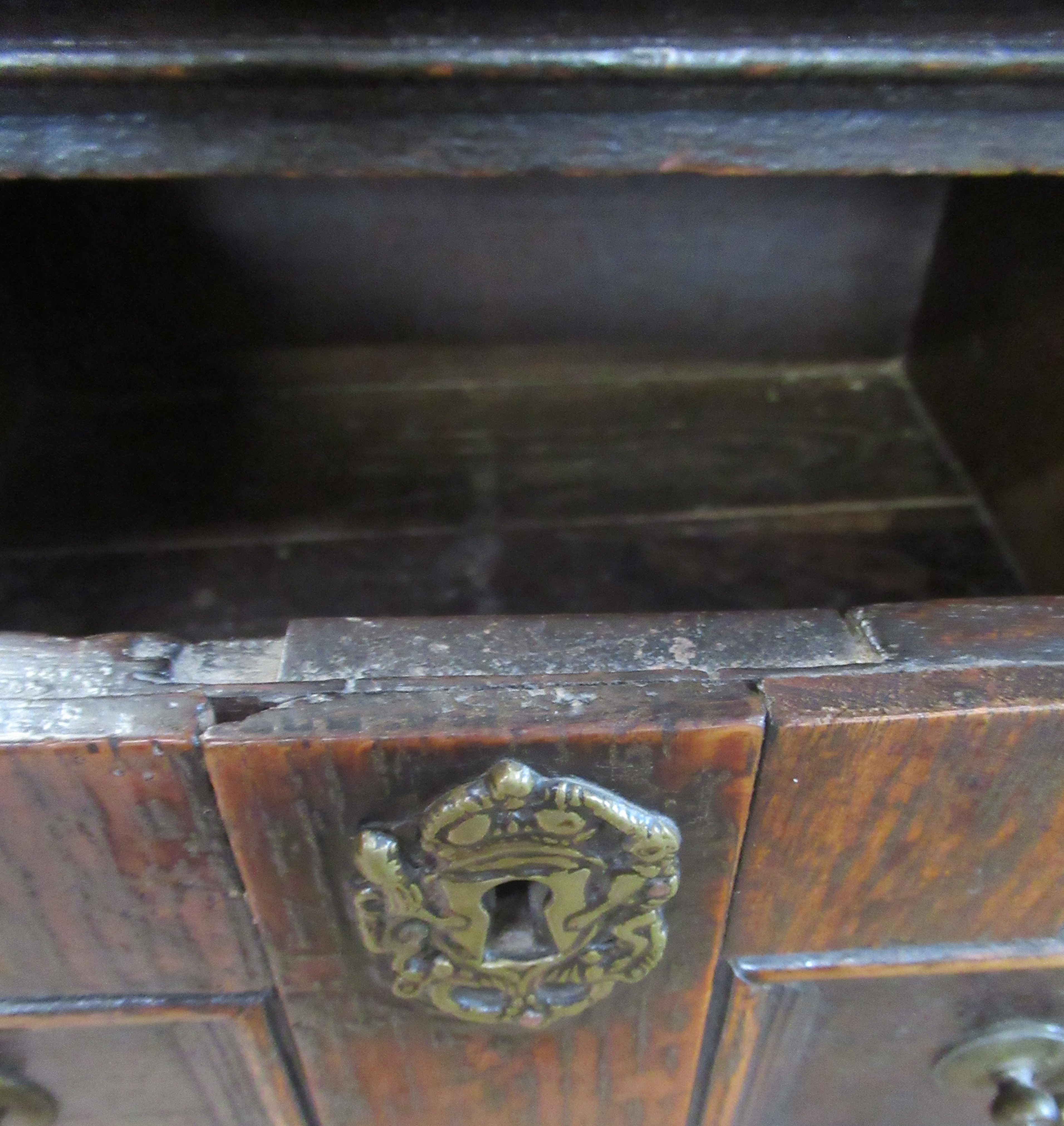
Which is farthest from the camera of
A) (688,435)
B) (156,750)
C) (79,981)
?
(688,435)

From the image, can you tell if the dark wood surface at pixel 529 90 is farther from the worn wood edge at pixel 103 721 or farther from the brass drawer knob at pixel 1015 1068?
the brass drawer knob at pixel 1015 1068

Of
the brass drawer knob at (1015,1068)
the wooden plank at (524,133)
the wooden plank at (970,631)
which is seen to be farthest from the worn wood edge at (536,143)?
the brass drawer knob at (1015,1068)

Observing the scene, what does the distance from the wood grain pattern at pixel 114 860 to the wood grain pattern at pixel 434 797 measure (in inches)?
0.7

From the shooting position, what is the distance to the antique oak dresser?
38cm

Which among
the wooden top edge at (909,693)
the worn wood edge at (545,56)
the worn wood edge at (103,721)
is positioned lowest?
the wooden top edge at (909,693)

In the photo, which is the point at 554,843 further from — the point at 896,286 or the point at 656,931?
the point at 896,286

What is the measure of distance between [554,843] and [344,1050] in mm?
215

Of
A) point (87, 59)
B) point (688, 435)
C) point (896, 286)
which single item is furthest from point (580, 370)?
point (87, 59)

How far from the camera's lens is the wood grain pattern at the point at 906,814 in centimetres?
38

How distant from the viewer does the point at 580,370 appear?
979 mm

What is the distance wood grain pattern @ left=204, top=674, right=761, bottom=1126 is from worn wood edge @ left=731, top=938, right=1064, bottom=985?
34 millimetres

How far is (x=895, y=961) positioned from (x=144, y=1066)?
417 millimetres

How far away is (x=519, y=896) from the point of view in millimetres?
453

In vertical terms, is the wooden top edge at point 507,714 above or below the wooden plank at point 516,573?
below
